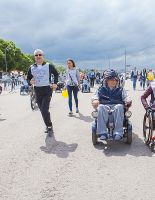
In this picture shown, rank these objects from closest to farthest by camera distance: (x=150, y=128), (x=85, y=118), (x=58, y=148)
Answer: (x=150, y=128), (x=58, y=148), (x=85, y=118)

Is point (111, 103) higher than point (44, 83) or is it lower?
lower

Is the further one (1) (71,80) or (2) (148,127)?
(1) (71,80)

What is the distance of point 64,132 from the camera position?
9742mm

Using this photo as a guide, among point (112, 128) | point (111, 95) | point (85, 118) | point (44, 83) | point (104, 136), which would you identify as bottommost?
point (85, 118)

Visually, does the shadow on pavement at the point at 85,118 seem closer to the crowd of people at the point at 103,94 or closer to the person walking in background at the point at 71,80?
the person walking in background at the point at 71,80

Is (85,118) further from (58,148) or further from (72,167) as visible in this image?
(72,167)

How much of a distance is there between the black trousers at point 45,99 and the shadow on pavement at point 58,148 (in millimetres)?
700

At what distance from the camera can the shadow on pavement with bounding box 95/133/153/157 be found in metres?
7.20

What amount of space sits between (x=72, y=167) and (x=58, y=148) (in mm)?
1552

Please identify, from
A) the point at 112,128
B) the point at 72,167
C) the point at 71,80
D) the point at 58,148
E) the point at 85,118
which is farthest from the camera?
the point at 71,80

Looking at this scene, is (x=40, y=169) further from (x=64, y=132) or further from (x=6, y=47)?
(x=6, y=47)

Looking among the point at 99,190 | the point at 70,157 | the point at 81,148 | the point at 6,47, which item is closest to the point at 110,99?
the point at 81,148

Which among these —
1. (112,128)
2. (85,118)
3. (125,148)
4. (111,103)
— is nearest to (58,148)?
(112,128)

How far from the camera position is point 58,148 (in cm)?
785
